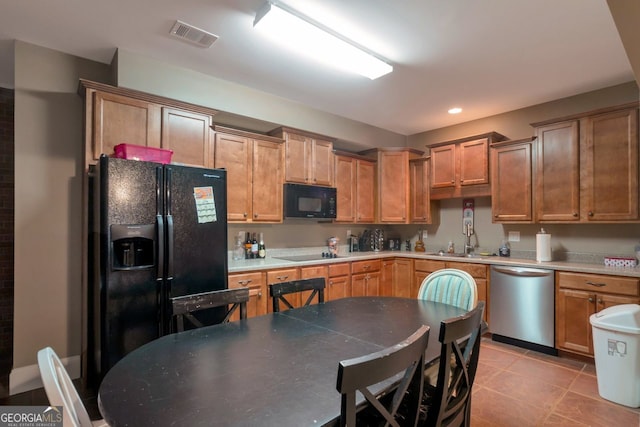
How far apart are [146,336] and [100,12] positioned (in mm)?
2295

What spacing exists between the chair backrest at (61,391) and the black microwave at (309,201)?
273 cm

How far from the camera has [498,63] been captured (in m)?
2.85

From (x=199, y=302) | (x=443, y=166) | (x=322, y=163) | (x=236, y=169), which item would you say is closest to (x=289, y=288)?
(x=199, y=302)

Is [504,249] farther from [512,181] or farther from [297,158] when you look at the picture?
[297,158]

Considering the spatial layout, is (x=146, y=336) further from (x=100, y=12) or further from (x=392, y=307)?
(x=100, y=12)

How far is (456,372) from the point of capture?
57.2 inches

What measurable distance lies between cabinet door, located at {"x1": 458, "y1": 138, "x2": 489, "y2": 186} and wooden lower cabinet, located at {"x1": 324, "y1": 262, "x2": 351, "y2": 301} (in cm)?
199

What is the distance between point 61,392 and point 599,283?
390 centimetres

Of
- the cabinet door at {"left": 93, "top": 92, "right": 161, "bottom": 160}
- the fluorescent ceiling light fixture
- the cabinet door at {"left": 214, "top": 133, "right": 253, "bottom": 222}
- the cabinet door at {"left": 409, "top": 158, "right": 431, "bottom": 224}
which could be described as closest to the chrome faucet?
the cabinet door at {"left": 409, "top": 158, "right": 431, "bottom": 224}

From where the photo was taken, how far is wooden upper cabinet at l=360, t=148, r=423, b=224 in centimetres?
473

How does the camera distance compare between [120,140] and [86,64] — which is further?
[86,64]

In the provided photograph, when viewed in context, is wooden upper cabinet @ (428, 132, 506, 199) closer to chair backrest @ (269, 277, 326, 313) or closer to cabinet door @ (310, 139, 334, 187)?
cabinet door @ (310, 139, 334, 187)

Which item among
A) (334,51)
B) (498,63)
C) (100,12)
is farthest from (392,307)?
(100,12)

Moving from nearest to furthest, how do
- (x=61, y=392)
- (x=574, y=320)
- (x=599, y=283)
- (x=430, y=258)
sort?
(x=61, y=392), (x=599, y=283), (x=574, y=320), (x=430, y=258)
